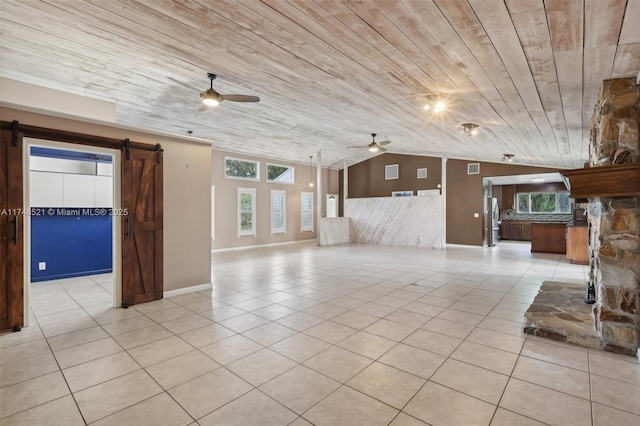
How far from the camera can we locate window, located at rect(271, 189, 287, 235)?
37.3ft

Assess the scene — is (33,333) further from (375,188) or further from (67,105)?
(375,188)

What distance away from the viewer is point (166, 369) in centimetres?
248

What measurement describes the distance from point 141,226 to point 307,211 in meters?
8.78

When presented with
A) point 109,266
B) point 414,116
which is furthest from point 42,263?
point 414,116

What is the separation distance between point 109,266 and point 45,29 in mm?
4614

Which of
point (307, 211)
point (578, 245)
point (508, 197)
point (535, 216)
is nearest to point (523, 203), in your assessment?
point (508, 197)

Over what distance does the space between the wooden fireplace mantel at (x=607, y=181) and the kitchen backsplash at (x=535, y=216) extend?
10716 millimetres

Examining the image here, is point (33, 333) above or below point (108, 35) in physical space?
below

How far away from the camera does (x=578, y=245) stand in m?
7.08

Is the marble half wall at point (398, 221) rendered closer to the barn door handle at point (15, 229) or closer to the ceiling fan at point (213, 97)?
the ceiling fan at point (213, 97)

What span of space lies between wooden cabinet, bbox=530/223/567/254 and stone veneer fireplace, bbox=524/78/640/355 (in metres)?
7.40

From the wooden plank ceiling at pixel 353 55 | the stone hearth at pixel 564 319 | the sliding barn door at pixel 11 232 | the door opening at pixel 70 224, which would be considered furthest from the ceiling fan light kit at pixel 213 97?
the stone hearth at pixel 564 319

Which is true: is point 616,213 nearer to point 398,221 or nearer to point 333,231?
point 398,221

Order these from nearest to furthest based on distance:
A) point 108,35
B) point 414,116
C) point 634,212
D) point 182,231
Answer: point 634,212
point 108,35
point 182,231
point 414,116
